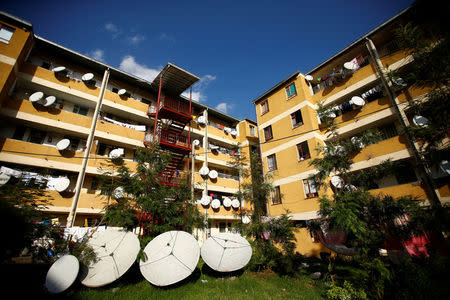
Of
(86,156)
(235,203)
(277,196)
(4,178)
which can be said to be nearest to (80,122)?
(86,156)

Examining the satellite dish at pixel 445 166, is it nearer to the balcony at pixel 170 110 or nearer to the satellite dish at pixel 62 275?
the balcony at pixel 170 110

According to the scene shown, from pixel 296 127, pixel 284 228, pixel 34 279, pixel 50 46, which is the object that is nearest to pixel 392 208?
pixel 284 228

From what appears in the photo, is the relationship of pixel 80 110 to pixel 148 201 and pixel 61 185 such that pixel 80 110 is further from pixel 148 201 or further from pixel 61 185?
pixel 148 201

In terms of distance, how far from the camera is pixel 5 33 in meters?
13.5

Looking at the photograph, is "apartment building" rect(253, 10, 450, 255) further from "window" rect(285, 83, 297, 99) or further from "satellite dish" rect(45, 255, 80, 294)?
"satellite dish" rect(45, 255, 80, 294)

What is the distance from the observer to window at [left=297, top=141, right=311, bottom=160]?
1752 centimetres

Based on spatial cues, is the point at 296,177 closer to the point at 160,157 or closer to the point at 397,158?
the point at 397,158

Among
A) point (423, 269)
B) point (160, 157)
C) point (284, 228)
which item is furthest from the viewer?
point (160, 157)

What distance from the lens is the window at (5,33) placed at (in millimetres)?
13312

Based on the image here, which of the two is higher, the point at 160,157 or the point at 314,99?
the point at 314,99

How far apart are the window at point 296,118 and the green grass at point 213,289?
13.0m

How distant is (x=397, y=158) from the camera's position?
43.6 feet

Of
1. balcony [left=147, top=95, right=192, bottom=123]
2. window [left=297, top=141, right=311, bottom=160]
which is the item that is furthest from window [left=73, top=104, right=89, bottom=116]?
window [left=297, top=141, right=311, bottom=160]

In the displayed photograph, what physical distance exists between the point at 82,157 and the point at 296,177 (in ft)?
57.5
